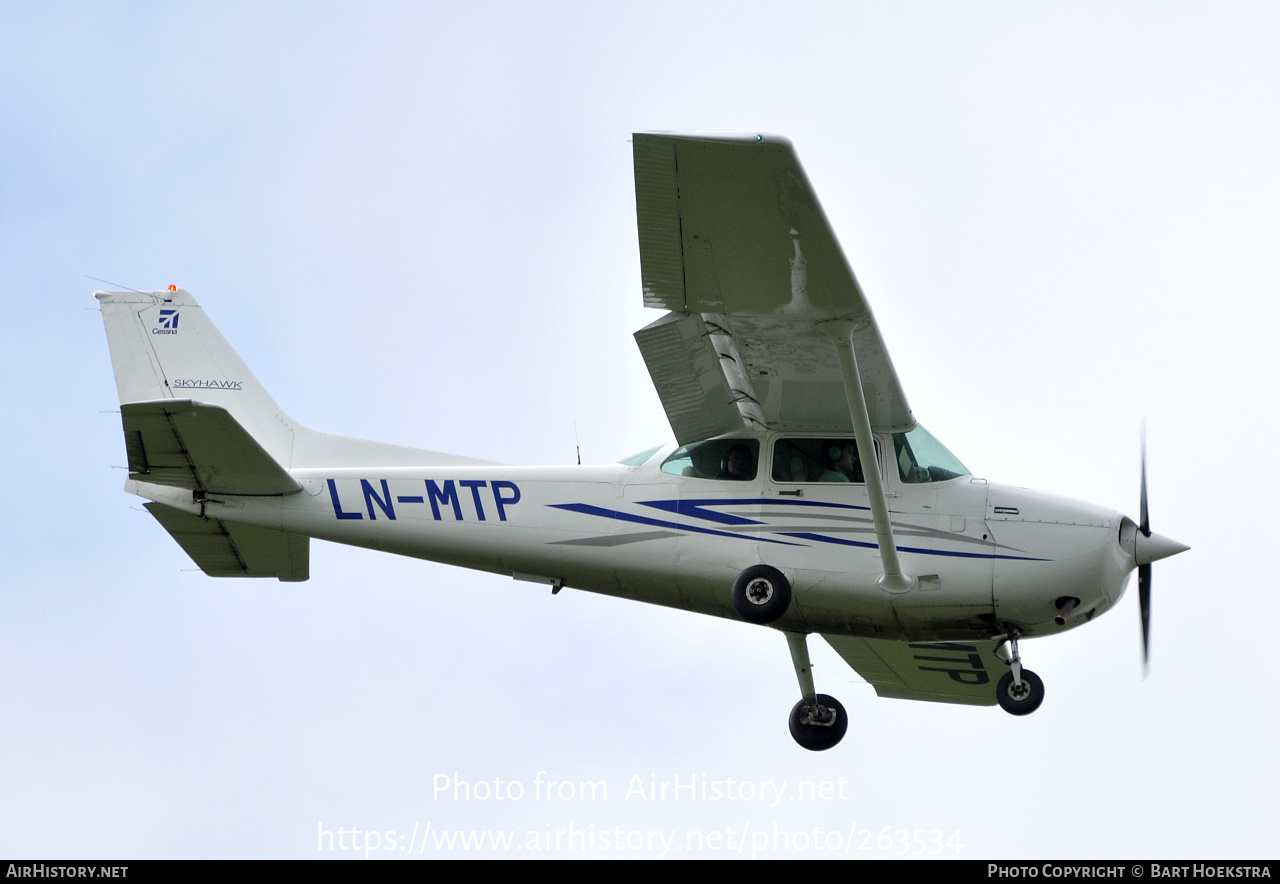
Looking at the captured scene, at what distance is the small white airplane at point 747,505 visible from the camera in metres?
11.3

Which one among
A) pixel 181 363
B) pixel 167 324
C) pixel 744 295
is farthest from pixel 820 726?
pixel 167 324

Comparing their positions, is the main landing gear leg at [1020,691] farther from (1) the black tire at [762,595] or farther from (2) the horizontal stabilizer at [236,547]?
(2) the horizontal stabilizer at [236,547]

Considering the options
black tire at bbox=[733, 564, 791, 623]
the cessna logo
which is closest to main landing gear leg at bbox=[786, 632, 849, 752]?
black tire at bbox=[733, 564, 791, 623]

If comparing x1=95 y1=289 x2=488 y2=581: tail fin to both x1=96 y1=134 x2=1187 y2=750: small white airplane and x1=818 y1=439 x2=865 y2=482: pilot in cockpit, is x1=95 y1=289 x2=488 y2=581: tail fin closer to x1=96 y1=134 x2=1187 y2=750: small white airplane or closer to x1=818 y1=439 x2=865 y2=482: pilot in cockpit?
x1=96 y1=134 x2=1187 y2=750: small white airplane

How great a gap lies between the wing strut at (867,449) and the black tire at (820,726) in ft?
7.21

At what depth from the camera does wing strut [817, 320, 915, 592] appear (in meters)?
10.9

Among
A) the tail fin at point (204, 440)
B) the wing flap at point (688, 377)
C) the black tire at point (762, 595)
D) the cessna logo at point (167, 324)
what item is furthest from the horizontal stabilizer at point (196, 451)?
the black tire at point (762, 595)

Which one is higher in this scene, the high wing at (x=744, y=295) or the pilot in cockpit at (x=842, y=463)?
the high wing at (x=744, y=295)

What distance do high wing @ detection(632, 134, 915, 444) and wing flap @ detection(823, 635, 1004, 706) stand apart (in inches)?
119

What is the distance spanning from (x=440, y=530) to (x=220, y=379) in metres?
3.31

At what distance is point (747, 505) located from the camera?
1220cm

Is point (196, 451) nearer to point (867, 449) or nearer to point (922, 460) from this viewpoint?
point (867, 449)

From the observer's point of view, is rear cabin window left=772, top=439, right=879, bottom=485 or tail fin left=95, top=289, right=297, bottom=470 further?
tail fin left=95, top=289, right=297, bottom=470

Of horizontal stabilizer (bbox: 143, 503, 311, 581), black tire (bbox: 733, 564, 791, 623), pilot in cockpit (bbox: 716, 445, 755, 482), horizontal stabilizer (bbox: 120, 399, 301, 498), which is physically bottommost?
black tire (bbox: 733, 564, 791, 623)
